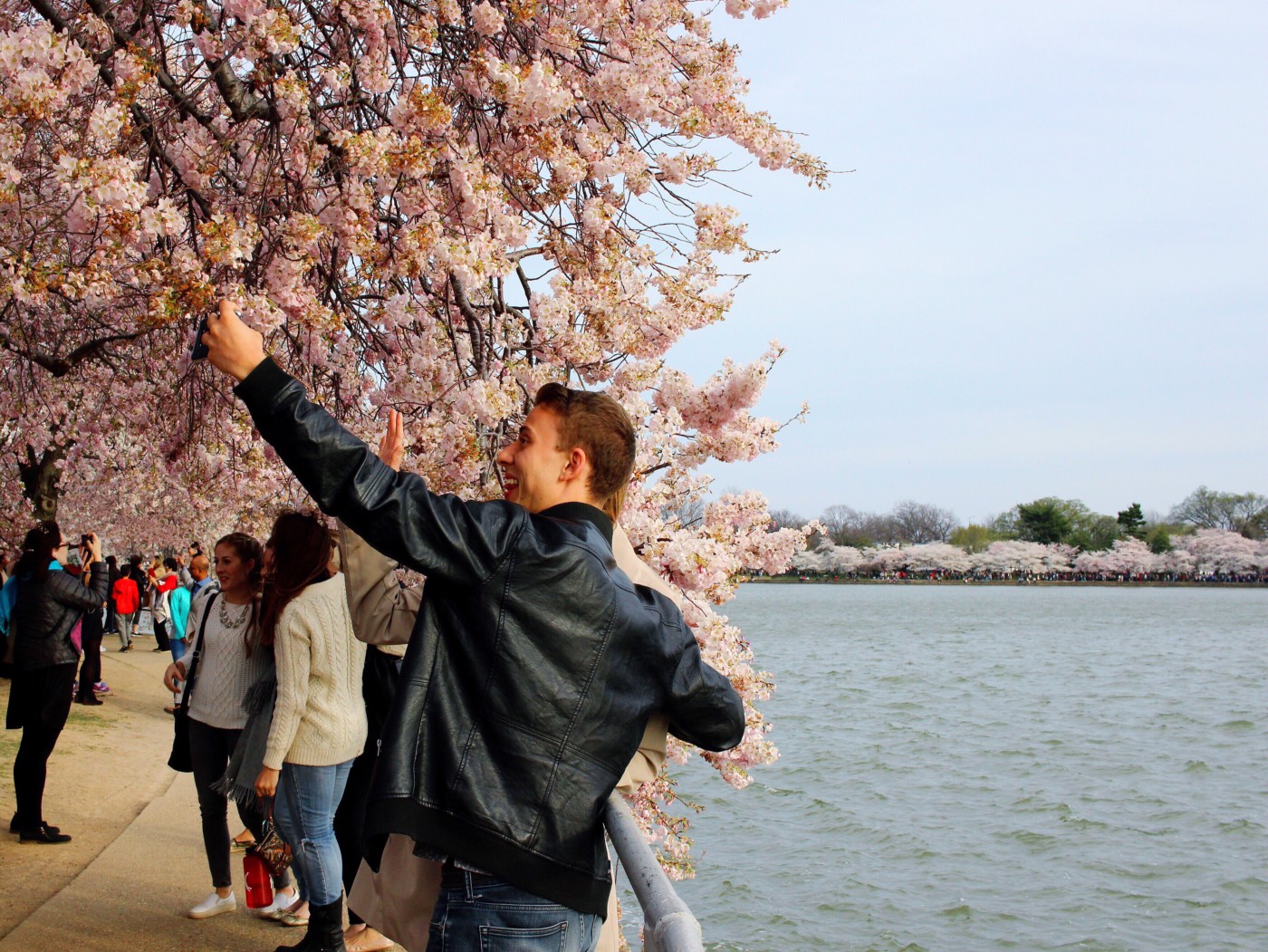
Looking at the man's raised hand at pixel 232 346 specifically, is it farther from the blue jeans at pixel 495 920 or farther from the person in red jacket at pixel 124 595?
the person in red jacket at pixel 124 595

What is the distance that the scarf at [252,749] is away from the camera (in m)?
4.42

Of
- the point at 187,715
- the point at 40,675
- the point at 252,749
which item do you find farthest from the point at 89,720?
the point at 252,749

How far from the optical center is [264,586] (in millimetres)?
4496

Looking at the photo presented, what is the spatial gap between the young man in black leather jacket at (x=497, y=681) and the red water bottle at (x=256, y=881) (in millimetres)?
3292

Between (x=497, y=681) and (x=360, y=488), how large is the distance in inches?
16.1

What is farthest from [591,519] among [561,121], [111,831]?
[111,831]

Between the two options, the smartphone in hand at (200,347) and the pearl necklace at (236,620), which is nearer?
the smartphone in hand at (200,347)

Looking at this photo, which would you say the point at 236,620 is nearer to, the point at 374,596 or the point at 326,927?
the point at 326,927

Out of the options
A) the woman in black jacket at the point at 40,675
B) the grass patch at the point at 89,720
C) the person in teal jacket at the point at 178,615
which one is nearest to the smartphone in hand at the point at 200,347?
the woman in black jacket at the point at 40,675

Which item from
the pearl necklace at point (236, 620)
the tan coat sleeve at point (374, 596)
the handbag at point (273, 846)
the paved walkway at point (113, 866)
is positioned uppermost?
the tan coat sleeve at point (374, 596)

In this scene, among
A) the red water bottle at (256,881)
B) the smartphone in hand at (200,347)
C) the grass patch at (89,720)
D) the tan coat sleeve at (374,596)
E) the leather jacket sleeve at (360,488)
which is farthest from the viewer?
the grass patch at (89,720)

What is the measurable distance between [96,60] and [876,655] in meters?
34.7

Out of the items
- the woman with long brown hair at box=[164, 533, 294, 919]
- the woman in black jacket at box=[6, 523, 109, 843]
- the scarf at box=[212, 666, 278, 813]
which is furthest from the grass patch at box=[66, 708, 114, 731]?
the scarf at box=[212, 666, 278, 813]

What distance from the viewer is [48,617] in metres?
6.49
